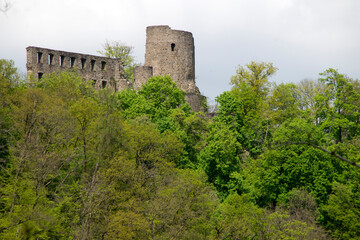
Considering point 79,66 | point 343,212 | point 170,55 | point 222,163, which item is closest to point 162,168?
point 222,163

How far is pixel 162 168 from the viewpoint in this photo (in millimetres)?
32438

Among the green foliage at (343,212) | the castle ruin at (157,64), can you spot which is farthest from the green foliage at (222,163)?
the castle ruin at (157,64)

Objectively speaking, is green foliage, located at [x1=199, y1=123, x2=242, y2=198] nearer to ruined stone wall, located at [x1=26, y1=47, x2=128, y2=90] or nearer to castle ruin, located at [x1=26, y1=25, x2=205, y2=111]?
castle ruin, located at [x1=26, y1=25, x2=205, y2=111]

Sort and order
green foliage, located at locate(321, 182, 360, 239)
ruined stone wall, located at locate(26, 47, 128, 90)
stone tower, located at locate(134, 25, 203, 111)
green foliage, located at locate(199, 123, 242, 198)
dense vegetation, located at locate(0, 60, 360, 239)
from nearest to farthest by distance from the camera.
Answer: dense vegetation, located at locate(0, 60, 360, 239)
green foliage, located at locate(321, 182, 360, 239)
green foliage, located at locate(199, 123, 242, 198)
ruined stone wall, located at locate(26, 47, 128, 90)
stone tower, located at locate(134, 25, 203, 111)

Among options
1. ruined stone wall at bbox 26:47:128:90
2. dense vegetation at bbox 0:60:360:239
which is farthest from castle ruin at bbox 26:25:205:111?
dense vegetation at bbox 0:60:360:239

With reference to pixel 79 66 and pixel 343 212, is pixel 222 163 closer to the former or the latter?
pixel 343 212

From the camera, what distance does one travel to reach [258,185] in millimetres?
37750

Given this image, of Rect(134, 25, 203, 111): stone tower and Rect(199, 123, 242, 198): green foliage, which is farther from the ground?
Rect(134, 25, 203, 111): stone tower

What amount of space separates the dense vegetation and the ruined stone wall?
441cm

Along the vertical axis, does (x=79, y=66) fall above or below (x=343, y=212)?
above

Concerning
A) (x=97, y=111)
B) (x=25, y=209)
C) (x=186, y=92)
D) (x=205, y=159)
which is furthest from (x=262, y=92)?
(x=25, y=209)

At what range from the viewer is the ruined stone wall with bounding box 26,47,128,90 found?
4681cm

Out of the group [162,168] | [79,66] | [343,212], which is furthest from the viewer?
[79,66]

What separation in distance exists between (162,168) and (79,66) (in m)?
19.2
